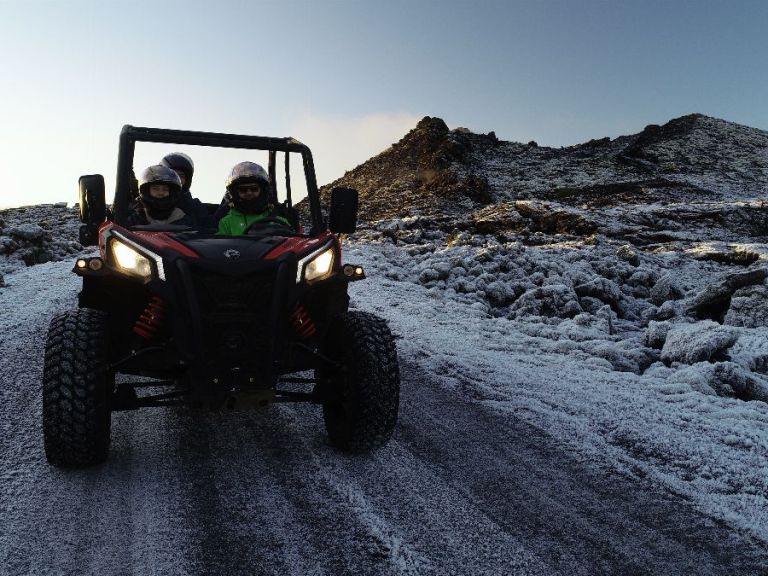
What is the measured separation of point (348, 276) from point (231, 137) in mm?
1580

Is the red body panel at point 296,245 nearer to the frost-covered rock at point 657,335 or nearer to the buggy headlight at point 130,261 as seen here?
the buggy headlight at point 130,261

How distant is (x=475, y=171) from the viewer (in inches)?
1299

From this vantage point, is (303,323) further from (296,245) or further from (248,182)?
(248,182)

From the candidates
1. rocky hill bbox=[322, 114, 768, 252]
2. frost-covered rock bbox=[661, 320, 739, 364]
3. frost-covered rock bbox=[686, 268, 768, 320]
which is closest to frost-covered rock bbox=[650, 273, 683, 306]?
frost-covered rock bbox=[686, 268, 768, 320]

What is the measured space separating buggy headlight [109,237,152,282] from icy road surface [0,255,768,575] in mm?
1006

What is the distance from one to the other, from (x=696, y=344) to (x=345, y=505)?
415cm

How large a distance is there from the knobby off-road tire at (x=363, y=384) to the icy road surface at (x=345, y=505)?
169 mm

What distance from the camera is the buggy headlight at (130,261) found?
3.31m

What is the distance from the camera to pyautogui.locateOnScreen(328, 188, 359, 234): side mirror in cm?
421

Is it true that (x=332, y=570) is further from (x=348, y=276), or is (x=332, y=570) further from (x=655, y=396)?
(x=655, y=396)

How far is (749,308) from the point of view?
7.36 m

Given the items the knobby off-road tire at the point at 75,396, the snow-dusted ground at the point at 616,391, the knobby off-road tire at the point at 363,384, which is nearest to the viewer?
the knobby off-road tire at the point at 75,396

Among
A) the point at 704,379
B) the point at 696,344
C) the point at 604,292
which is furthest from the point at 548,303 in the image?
the point at 704,379

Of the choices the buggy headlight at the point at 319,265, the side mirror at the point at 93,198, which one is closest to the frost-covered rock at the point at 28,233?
the side mirror at the point at 93,198
